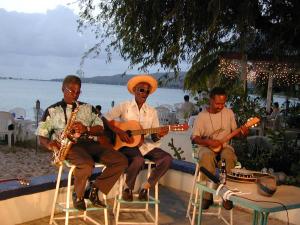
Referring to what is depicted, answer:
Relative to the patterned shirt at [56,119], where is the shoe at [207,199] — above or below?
below

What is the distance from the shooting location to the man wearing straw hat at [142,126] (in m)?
4.61

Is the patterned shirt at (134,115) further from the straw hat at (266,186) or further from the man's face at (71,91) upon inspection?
the straw hat at (266,186)

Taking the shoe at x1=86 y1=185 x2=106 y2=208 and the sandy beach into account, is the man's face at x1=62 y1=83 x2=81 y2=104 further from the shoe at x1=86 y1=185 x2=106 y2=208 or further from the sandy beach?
the sandy beach

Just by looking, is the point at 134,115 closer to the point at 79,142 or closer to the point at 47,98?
the point at 79,142

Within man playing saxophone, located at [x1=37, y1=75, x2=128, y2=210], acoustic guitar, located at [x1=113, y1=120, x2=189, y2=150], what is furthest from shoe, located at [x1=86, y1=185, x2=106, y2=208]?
acoustic guitar, located at [x1=113, y1=120, x2=189, y2=150]

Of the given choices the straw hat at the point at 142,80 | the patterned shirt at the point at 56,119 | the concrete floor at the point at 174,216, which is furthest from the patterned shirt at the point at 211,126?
the patterned shirt at the point at 56,119

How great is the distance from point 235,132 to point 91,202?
162 cm

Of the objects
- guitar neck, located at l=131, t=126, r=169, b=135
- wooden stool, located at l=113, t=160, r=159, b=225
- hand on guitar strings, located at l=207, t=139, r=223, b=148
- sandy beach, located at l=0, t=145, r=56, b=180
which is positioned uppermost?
guitar neck, located at l=131, t=126, r=169, b=135

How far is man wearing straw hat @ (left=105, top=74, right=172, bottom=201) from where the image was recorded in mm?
4605

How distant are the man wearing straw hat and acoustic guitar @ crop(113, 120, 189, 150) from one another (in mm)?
40

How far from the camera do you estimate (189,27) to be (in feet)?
19.3

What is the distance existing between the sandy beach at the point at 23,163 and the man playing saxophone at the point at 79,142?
3.69 m

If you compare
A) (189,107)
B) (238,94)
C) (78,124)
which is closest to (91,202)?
(78,124)

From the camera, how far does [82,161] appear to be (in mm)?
4137
